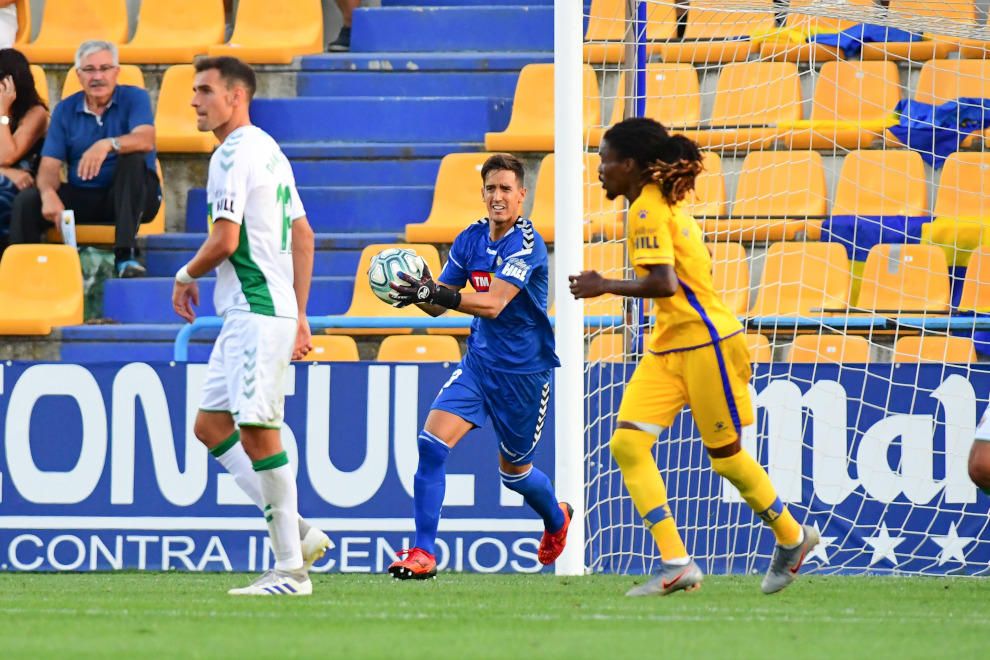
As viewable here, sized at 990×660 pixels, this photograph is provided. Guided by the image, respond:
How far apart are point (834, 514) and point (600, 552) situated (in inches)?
47.2

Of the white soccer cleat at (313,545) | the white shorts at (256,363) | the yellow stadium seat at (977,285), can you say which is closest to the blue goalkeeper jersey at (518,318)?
the white soccer cleat at (313,545)

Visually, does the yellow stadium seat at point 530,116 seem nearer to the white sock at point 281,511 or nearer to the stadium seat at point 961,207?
the stadium seat at point 961,207

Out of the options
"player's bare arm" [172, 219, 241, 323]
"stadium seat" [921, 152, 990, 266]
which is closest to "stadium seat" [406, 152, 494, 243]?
"stadium seat" [921, 152, 990, 266]

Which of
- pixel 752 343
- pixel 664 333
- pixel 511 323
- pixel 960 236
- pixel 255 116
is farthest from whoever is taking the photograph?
pixel 255 116

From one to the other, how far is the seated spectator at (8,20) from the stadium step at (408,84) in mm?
2247

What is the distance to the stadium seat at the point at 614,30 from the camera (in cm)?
924

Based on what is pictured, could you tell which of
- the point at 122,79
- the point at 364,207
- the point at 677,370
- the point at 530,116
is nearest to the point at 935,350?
the point at 677,370

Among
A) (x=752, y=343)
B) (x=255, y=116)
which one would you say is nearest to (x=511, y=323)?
(x=752, y=343)

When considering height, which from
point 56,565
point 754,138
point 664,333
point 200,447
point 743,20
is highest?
point 743,20

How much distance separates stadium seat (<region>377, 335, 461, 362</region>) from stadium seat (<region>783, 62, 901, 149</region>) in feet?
9.31

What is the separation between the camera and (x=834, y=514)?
27.2ft

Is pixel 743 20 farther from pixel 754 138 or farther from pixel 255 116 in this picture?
pixel 255 116

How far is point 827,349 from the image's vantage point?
9055 mm

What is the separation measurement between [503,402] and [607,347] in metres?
1.58
